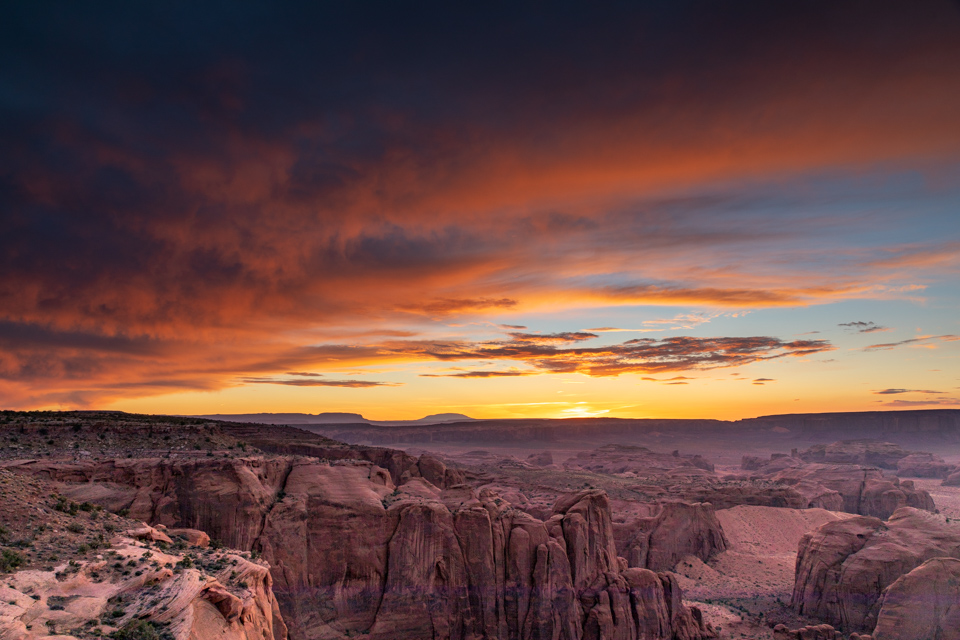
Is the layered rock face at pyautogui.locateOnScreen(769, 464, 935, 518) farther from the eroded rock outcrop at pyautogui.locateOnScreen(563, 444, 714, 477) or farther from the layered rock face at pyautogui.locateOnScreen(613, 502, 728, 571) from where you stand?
the layered rock face at pyautogui.locateOnScreen(613, 502, 728, 571)

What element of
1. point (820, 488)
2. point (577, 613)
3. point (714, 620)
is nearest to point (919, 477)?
point (820, 488)

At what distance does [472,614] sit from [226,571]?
798 inches

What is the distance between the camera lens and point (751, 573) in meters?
63.0

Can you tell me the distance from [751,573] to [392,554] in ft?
153

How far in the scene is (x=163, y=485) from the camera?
34.9 meters

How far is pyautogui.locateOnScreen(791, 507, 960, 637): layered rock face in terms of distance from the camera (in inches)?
1685

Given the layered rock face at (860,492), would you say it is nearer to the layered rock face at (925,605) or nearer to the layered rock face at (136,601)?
the layered rock face at (925,605)

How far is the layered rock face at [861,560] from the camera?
4279cm

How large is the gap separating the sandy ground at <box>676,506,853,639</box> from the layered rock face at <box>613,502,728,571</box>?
142 cm

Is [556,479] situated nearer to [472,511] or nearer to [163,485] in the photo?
[472,511]

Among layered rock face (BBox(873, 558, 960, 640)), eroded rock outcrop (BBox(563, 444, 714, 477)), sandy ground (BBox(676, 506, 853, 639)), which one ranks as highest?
layered rock face (BBox(873, 558, 960, 640))

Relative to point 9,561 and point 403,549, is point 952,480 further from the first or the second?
point 9,561

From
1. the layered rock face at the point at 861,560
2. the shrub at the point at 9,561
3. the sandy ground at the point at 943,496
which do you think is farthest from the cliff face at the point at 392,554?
the sandy ground at the point at 943,496

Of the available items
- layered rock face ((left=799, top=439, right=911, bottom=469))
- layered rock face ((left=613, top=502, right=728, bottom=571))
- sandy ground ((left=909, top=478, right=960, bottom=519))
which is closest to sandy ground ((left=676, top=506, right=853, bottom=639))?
layered rock face ((left=613, top=502, right=728, bottom=571))
